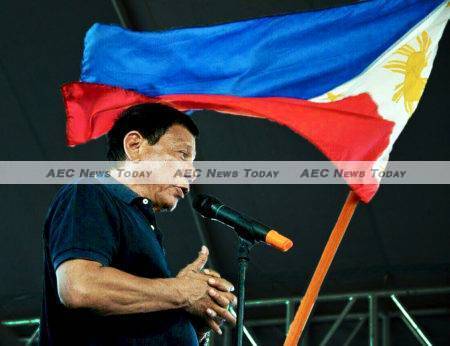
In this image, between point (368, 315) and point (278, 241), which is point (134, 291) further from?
point (368, 315)

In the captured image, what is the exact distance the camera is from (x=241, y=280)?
97.3 inches

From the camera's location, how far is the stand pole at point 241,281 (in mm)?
2412

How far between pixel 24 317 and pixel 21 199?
1018mm

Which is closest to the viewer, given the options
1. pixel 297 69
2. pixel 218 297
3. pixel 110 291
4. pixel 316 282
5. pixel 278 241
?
pixel 110 291

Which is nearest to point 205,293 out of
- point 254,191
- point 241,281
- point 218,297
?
point 218,297

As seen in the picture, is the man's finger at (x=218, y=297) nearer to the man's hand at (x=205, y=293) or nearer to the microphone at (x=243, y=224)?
the man's hand at (x=205, y=293)

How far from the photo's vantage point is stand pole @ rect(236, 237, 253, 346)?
241cm

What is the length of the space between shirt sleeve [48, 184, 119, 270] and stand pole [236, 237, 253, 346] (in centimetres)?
34

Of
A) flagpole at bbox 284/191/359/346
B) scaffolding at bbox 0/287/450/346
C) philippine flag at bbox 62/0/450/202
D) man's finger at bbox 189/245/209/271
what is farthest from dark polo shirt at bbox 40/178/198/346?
scaffolding at bbox 0/287/450/346

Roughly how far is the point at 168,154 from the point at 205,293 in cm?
56

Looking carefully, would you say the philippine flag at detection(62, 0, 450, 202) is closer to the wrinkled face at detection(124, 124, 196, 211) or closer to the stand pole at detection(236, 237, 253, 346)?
the wrinkled face at detection(124, 124, 196, 211)

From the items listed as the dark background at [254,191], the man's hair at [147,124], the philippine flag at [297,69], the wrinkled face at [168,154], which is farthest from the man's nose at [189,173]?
the dark background at [254,191]

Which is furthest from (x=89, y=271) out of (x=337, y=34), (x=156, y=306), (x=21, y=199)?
(x=21, y=199)

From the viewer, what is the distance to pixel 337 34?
4066 mm
